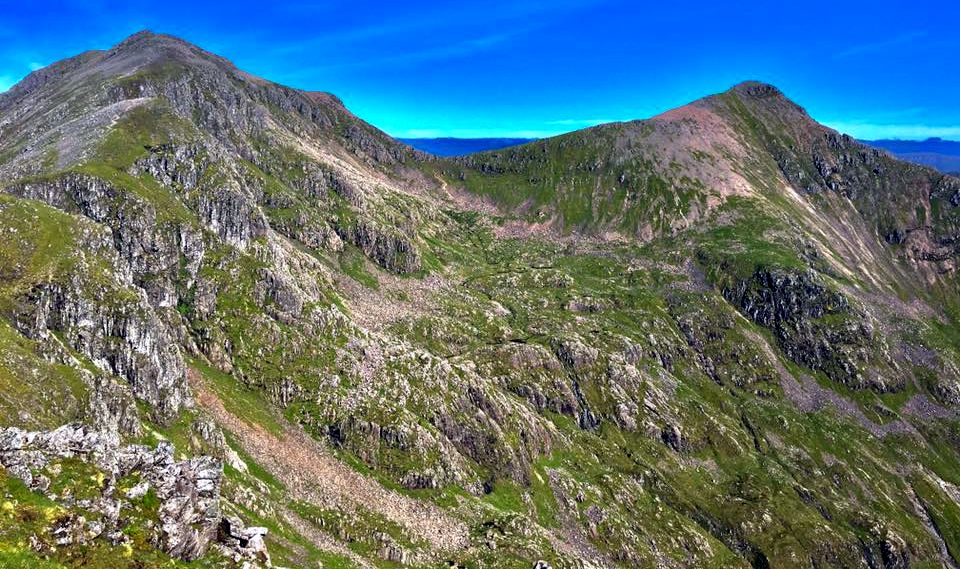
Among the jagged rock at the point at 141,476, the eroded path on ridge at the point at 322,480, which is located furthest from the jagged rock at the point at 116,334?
the jagged rock at the point at 141,476

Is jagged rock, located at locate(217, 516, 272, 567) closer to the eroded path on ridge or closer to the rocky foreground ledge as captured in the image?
the rocky foreground ledge

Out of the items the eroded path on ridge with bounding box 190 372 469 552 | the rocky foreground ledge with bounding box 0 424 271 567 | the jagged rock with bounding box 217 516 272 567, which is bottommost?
the eroded path on ridge with bounding box 190 372 469 552

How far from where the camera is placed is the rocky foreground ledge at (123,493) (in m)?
41.3

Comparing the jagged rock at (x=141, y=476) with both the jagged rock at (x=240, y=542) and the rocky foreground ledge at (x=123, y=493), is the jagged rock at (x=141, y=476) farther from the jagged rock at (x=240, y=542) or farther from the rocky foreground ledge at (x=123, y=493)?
the jagged rock at (x=240, y=542)

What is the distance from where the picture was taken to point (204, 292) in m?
168

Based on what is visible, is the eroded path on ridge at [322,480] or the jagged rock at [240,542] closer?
the jagged rock at [240,542]

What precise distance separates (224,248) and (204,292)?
19.9 metres

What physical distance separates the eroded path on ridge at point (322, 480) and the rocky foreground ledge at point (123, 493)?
83.6 metres

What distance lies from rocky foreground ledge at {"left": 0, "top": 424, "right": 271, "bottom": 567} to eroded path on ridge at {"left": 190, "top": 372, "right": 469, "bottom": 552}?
83551 millimetres

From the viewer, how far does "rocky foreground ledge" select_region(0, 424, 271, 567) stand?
4134 centimetres

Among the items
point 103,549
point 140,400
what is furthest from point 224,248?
point 103,549

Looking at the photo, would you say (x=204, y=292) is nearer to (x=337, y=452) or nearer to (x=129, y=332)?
(x=129, y=332)

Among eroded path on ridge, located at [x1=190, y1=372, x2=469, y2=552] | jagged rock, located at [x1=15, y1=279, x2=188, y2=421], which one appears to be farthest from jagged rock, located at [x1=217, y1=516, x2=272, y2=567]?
jagged rock, located at [x1=15, y1=279, x2=188, y2=421]

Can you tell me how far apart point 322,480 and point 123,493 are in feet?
318
